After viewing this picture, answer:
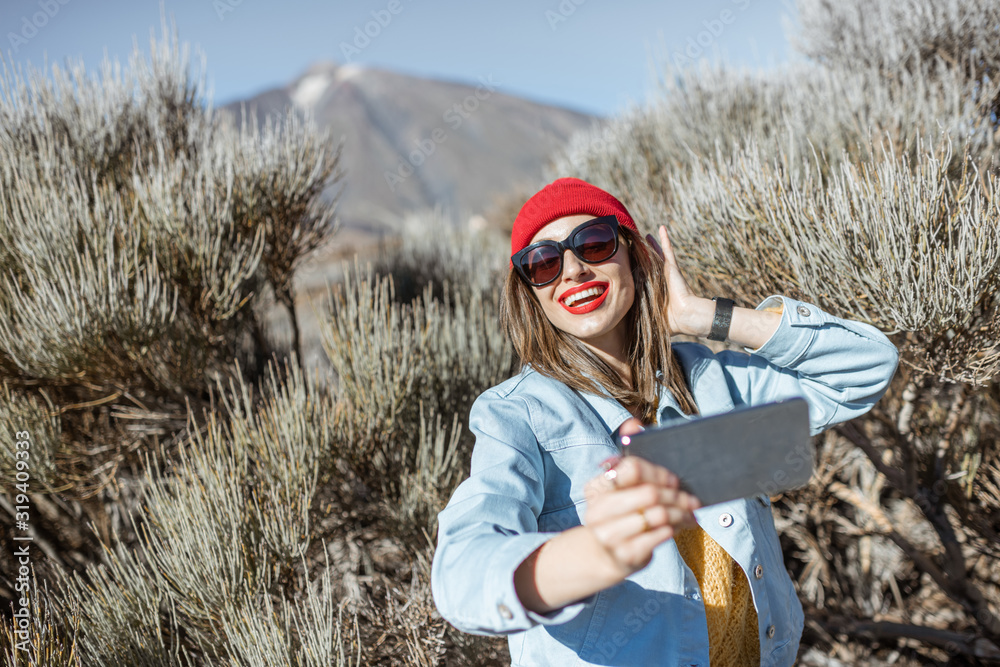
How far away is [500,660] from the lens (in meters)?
2.72

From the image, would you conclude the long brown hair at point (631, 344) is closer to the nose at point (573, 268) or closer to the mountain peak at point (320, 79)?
the nose at point (573, 268)

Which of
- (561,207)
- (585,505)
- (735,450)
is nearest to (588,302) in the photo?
(561,207)

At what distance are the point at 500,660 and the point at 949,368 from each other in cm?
239

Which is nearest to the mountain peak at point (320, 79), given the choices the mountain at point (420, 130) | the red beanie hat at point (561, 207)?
the mountain at point (420, 130)

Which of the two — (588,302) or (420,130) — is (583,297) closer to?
(588,302)

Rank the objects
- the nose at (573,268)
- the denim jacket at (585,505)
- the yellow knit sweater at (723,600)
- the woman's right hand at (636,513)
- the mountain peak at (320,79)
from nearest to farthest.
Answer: the woman's right hand at (636,513), the denim jacket at (585,505), the yellow knit sweater at (723,600), the nose at (573,268), the mountain peak at (320,79)

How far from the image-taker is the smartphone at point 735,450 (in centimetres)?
78

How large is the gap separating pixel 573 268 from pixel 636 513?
0.80m

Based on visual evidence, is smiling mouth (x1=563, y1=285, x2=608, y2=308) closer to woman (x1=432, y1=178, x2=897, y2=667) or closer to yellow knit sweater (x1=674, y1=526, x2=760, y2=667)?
woman (x1=432, y1=178, x2=897, y2=667)

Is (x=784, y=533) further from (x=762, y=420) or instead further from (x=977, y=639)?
(x=762, y=420)

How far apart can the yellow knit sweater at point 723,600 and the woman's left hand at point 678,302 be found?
0.51 m

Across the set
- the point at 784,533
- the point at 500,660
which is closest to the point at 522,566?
the point at 500,660

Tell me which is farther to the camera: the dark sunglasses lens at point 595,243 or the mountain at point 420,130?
the mountain at point 420,130

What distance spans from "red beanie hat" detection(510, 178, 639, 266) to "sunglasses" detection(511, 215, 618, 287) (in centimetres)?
5
